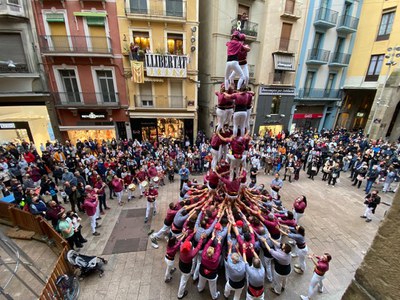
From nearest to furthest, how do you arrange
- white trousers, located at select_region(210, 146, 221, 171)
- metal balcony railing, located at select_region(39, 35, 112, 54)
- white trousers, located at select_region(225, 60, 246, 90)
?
1. white trousers, located at select_region(225, 60, 246, 90)
2. white trousers, located at select_region(210, 146, 221, 171)
3. metal balcony railing, located at select_region(39, 35, 112, 54)

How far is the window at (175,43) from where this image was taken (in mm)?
15723

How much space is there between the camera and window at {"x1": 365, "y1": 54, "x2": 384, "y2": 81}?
803 inches

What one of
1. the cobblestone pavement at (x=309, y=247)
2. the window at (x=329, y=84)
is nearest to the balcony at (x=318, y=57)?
the window at (x=329, y=84)

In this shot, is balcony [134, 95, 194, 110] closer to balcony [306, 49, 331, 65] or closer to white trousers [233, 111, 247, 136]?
white trousers [233, 111, 247, 136]

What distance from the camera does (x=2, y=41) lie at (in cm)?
1327

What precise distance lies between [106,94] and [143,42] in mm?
5153

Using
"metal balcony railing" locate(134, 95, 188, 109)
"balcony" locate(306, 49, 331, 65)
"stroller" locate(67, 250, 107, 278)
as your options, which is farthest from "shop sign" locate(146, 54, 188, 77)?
"balcony" locate(306, 49, 331, 65)

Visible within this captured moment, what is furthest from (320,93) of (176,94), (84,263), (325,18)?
(84,263)

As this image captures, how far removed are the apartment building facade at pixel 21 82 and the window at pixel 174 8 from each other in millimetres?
9353

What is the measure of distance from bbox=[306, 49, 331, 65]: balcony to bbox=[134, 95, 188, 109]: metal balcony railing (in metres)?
13.7

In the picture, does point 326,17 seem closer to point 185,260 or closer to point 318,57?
point 318,57

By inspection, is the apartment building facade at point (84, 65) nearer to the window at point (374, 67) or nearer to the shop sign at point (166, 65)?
the shop sign at point (166, 65)

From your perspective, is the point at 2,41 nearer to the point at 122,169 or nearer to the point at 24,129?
the point at 24,129

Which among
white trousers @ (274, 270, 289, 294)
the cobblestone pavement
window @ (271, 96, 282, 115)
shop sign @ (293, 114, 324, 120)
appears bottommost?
the cobblestone pavement
